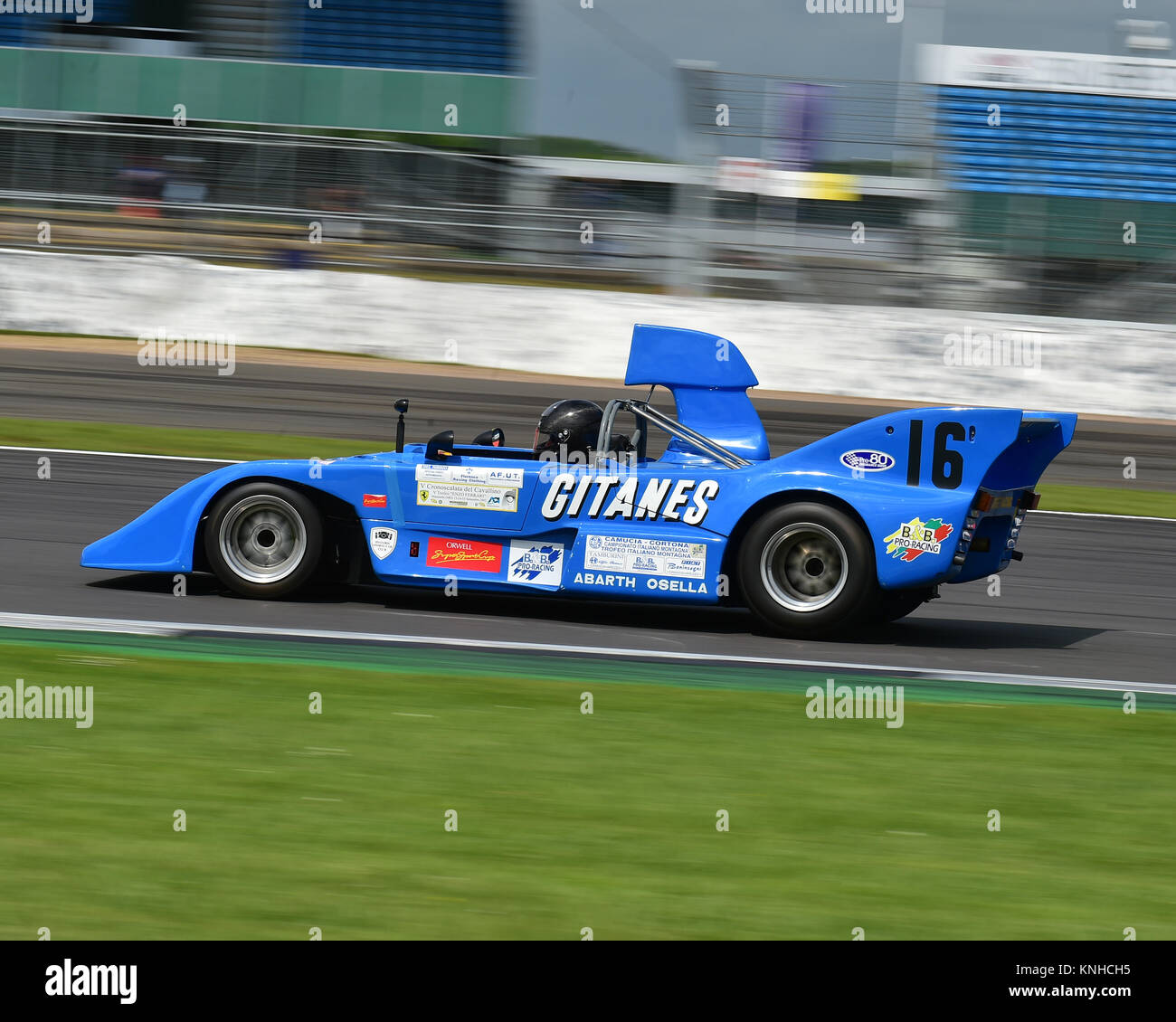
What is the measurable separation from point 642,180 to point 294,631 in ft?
50.6

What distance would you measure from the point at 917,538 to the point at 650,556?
1317 millimetres

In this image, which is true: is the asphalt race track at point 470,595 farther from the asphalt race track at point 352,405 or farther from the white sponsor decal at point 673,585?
the white sponsor decal at point 673,585

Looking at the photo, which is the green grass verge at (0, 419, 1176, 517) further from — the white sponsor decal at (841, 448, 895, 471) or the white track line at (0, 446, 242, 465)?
the white sponsor decal at (841, 448, 895, 471)

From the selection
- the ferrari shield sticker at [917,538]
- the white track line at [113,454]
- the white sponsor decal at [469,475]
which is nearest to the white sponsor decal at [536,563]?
the white sponsor decal at [469,475]

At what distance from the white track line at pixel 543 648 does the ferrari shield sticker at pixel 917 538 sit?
0.57 m

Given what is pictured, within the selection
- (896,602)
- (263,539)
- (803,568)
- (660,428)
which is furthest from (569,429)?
(896,602)

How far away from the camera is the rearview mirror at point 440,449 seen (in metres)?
7.72

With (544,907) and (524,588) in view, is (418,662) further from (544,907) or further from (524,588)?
(544,907)

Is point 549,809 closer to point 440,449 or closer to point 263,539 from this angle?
point 440,449

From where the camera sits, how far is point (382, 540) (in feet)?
25.7

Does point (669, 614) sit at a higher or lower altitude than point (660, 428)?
lower
